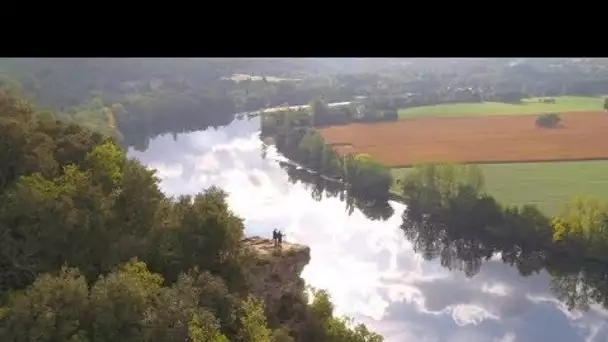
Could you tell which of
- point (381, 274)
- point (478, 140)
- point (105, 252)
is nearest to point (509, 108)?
point (478, 140)

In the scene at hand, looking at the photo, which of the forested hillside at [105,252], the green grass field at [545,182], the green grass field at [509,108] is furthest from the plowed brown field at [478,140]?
the forested hillside at [105,252]

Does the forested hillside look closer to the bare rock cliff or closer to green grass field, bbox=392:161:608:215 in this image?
the bare rock cliff

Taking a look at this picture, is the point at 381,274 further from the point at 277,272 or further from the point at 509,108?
the point at 509,108

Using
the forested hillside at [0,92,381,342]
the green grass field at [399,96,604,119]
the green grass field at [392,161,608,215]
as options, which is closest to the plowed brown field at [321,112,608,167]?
the green grass field at [392,161,608,215]

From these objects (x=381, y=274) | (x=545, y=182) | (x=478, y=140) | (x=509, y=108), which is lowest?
(x=381, y=274)

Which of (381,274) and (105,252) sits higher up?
(105,252)
